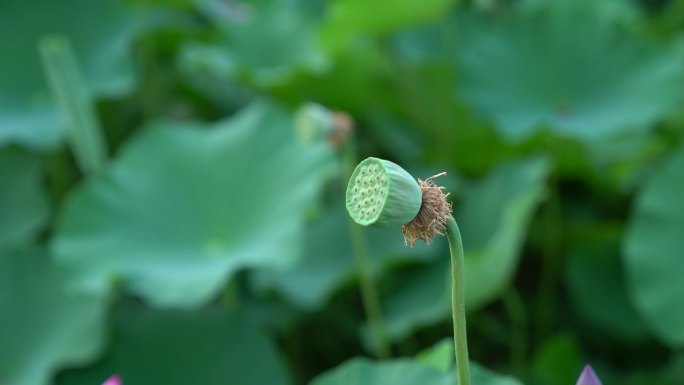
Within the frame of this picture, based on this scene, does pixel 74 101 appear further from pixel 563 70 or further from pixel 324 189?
pixel 563 70

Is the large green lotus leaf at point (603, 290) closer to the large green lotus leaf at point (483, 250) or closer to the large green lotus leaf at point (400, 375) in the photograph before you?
the large green lotus leaf at point (483, 250)

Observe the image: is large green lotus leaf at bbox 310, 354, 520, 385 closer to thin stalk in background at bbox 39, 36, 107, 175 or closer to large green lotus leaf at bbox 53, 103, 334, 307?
large green lotus leaf at bbox 53, 103, 334, 307

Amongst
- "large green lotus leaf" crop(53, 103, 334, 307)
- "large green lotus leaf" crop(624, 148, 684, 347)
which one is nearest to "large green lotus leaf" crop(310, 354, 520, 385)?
"large green lotus leaf" crop(53, 103, 334, 307)

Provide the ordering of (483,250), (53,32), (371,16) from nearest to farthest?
(483,250) < (371,16) < (53,32)

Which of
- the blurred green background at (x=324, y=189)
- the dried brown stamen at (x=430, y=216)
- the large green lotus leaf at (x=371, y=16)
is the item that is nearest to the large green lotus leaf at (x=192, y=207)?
the blurred green background at (x=324, y=189)

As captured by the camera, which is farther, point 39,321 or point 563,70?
point 563,70

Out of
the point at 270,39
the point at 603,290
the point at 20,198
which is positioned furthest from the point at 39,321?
the point at 603,290

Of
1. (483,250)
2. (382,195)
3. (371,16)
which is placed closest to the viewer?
(382,195)

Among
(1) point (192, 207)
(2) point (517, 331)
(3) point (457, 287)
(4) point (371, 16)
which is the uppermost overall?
(3) point (457, 287)
